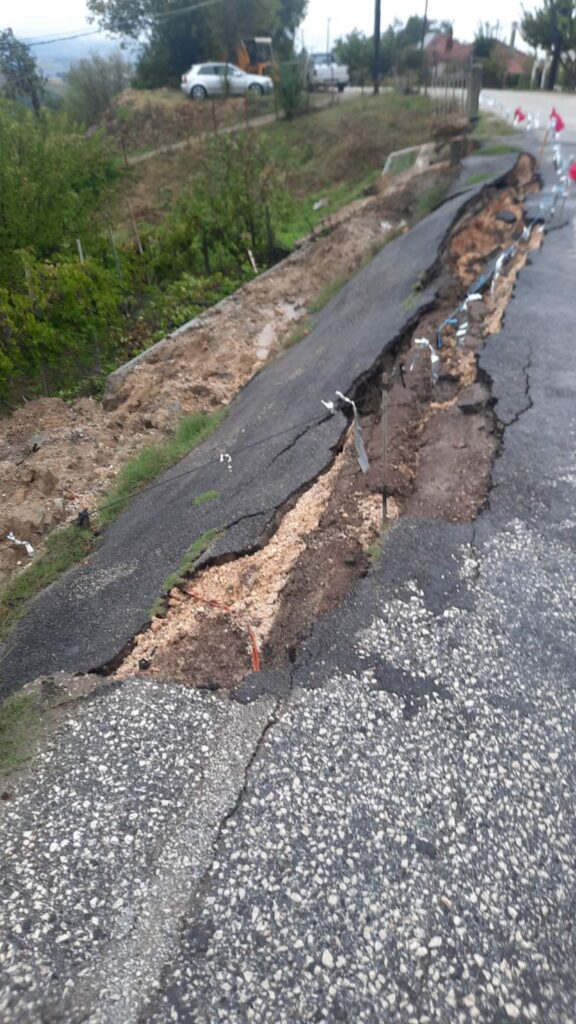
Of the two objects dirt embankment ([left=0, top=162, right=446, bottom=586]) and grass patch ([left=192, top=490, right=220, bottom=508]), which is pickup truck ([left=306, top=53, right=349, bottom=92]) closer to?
dirt embankment ([left=0, top=162, right=446, bottom=586])

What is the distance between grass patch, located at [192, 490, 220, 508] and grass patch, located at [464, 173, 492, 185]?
1050 centimetres

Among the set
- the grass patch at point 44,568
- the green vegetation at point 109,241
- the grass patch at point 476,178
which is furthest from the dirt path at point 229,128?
the grass patch at point 44,568

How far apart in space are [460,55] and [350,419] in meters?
43.2

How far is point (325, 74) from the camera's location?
29328 millimetres

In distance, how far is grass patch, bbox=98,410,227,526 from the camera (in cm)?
761

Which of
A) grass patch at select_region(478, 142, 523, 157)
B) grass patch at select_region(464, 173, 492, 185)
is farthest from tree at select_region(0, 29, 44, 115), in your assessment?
grass patch at select_region(464, 173, 492, 185)

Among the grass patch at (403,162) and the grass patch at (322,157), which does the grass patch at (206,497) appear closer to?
the grass patch at (322,157)

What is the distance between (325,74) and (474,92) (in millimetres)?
13119

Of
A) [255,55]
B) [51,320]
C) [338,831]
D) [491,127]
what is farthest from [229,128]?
[338,831]

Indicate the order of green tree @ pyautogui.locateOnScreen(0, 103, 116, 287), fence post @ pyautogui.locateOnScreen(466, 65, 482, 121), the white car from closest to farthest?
1. green tree @ pyautogui.locateOnScreen(0, 103, 116, 287)
2. fence post @ pyautogui.locateOnScreen(466, 65, 482, 121)
3. the white car

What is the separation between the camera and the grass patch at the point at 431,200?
46.2ft

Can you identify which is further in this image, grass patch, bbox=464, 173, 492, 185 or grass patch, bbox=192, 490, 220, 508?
grass patch, bbox=464, 173, 492, 185

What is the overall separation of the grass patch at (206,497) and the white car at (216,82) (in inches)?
1031

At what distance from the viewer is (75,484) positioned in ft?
26.5
